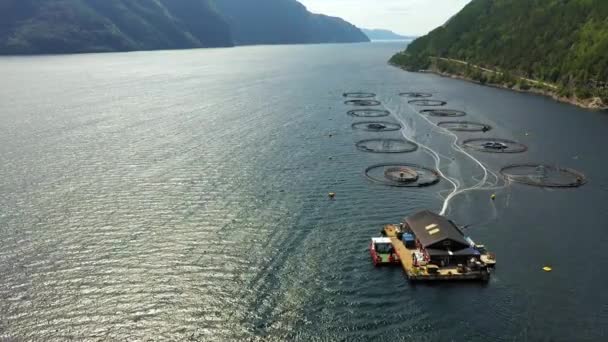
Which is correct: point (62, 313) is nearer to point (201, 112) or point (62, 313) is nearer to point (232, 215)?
point (232, 215)

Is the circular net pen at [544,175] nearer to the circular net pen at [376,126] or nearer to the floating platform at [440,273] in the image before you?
the floating platform at [440,273]

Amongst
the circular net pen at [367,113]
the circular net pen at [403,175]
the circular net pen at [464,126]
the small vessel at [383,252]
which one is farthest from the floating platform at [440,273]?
the circular net pen at [367,113]

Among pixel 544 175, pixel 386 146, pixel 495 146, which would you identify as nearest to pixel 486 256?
pixel 544 175

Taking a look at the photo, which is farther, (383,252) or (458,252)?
(383,252)

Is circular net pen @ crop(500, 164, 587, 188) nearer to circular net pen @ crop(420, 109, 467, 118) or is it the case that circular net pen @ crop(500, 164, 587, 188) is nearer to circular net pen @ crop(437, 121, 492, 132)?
circular net pen @ crop(437, 121, 492, 132)

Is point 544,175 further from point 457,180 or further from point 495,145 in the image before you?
point 495,145
